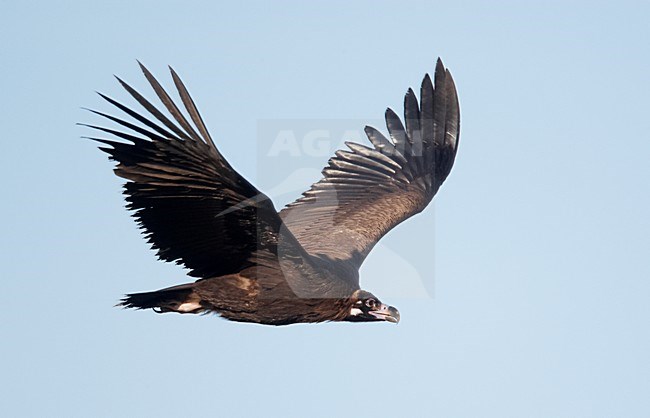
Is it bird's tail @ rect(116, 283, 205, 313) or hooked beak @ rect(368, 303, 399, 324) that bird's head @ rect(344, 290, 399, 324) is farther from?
bird's tail @ rect(116, 283, 205, 313)

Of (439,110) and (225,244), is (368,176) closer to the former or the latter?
(439,110)

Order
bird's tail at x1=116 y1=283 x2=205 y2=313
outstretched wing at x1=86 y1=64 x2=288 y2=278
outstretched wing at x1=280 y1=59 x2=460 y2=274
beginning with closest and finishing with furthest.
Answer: outstretched wing at x1=86 y1=64 x2=288 y2=278
bird's tail at x1=116 y1=283 x2=205 y2=313
outstretched wing at x1=280 y1=59 x2=460 y2=274

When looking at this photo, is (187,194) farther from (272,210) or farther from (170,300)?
(170,300)

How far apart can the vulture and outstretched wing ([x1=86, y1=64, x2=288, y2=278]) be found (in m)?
0.01

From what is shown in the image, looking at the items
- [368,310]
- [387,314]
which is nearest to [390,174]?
[387,314]

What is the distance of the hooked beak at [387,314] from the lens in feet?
37.4

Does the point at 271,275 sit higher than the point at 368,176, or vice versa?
the point at 368,176

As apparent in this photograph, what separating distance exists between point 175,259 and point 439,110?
193 inches

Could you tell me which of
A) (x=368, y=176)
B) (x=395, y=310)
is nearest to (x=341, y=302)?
(x=395, y=310)

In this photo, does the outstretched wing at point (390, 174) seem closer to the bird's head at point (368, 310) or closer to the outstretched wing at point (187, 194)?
the bird's head at point (368, 310)

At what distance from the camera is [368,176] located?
559 inches

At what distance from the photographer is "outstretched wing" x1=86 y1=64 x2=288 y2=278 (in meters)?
8.84

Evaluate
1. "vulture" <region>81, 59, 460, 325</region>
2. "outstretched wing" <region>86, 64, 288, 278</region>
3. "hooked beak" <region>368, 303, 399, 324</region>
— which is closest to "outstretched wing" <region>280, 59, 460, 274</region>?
"vulture" <region>81, 59, 460, 325</region>

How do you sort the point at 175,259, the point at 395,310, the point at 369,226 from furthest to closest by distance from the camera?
the point at 369,226
the point at 395,310
the point at 175,259
